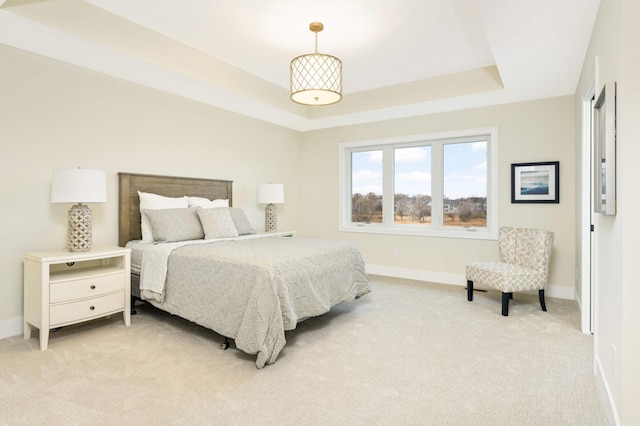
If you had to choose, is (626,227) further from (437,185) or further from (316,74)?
(437,185)

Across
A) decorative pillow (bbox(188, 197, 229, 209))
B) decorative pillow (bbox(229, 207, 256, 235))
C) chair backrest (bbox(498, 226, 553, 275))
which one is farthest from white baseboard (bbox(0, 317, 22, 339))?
chair backrest (bbox(498, 226, 553, 275))

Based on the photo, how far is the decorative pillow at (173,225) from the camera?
136 inches

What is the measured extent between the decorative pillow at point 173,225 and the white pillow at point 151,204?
0.08m

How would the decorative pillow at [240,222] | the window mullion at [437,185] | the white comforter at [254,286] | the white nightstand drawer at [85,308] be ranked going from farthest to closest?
the window mullion at [437,185], the decorative pillow at [240,222], the white nightstand drawer at [85,308], the white comforter at [254,286]

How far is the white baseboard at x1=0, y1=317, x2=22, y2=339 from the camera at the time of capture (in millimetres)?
2830

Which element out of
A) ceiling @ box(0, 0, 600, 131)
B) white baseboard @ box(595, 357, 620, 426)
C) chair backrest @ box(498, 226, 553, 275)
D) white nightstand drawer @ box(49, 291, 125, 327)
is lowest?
white baseboard @ box(595, 357, 620, 426)

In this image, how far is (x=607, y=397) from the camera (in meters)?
1.86

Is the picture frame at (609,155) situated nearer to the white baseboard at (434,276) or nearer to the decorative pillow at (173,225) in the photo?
the white baseboard at (434,276)

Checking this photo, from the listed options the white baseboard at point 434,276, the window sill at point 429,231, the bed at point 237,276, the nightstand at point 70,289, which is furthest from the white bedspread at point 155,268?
the white baseboard at point 434,276

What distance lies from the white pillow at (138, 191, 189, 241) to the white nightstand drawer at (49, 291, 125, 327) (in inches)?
27.7

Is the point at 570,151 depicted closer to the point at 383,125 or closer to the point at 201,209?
the point at 383,125

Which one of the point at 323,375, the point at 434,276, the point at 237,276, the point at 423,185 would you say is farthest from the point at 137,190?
the point at 434,276

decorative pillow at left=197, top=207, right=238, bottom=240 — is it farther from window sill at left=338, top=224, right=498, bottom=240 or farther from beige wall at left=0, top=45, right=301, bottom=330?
window sill at left=338, top=224, right=498, bottom=240

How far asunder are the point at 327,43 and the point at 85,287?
9.99 ft
